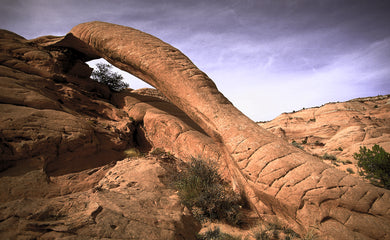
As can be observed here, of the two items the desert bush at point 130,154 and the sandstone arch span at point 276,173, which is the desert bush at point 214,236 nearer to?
the sandstone arch span at point 276,173

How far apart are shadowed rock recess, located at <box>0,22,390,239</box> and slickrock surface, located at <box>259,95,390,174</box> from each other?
854 centimetres

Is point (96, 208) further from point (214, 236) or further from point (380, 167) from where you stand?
point (380, 167)

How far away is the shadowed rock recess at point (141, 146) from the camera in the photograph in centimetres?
261

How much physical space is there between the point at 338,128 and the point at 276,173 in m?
22.1

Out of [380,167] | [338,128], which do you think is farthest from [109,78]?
[338,128]

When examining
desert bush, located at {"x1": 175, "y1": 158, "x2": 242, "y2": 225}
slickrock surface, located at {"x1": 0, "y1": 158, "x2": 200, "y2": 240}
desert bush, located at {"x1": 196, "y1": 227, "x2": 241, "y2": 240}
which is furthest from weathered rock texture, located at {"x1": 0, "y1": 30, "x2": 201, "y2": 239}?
desert bush, located at {"x1": 175, "y1": 158, "x2": 242, "y2": 225}

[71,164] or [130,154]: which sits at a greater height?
[130,154]

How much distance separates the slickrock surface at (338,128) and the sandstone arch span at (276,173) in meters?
8.31

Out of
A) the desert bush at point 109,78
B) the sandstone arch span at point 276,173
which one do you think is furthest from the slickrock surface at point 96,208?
the desert bush at point 109,78

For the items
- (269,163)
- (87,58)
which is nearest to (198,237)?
(269,163)

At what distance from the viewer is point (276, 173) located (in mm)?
3238

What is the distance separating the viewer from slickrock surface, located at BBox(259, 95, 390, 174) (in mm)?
12297

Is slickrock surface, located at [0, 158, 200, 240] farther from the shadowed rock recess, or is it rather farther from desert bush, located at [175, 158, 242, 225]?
desert bush, located at [175, 158, 242, 225]

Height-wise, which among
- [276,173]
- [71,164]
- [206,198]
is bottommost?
[71,164]
